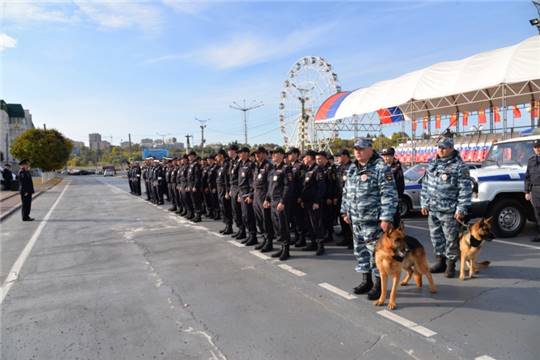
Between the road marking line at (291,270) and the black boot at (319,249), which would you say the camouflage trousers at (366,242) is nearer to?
the road marking line at (291,270)

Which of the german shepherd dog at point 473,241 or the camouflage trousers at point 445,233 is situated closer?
the german shepherd dog at point 473,241

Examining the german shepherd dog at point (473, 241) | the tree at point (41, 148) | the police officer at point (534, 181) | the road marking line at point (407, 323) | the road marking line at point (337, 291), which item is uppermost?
the tree at point (41, 148)

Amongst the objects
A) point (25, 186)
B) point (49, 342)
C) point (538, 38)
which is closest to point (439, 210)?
point (49, 342)

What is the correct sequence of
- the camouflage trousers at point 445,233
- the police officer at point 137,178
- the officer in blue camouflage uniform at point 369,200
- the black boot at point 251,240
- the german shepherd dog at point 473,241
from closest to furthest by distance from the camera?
the officer in blue camouflage uniform at point 369,200 → the german shepherd dog at point 473,241 → the camouflage trousers at point 445,233 → the black boot at point 251,240 → the police officer at point 137,178

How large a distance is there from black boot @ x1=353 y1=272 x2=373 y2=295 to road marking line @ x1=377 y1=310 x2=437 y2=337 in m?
0.49

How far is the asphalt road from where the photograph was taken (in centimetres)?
302

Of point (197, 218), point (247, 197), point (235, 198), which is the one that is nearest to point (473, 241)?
point (247, 197)

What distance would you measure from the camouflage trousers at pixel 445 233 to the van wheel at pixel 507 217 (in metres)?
2.61

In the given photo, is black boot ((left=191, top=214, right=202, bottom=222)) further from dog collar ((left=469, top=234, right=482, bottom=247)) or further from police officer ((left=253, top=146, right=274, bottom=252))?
dog collar ((left=469, top=234, right=482, bottom=247))

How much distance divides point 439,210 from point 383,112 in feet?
83.4

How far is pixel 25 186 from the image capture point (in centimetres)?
1062

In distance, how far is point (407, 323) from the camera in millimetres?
3379

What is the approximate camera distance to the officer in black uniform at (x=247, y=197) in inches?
265

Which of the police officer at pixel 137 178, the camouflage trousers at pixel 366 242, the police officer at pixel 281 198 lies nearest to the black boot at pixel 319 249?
the police officer at pixel 281 198
